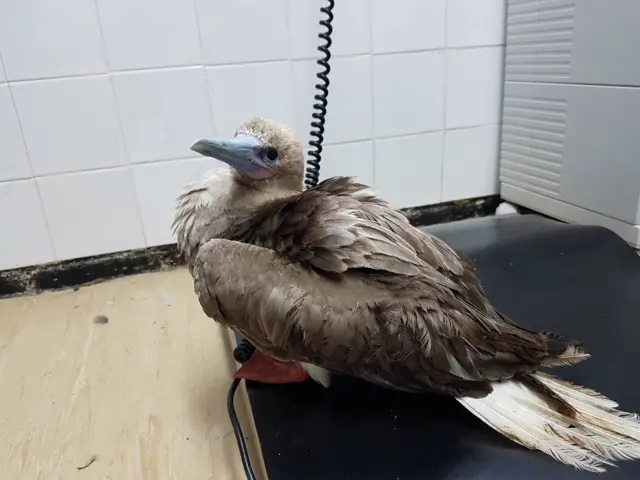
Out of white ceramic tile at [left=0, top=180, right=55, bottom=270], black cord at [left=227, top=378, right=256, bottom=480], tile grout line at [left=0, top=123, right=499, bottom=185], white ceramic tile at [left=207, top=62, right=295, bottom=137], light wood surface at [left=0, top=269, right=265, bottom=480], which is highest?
white ceramic tile at [left=207, top=62, right=295, bottom=137]

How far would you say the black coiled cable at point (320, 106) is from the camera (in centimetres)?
109

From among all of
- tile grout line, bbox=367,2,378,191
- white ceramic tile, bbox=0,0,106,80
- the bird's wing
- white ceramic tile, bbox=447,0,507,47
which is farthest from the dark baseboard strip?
white ceramic tile, bbox=447,0,507,47

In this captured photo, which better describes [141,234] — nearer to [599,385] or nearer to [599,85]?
A: [599,385]

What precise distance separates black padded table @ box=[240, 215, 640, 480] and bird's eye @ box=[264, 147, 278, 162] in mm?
326

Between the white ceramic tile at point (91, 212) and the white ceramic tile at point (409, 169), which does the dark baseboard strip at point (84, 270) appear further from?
the white ceramic tile at point (409, 169)

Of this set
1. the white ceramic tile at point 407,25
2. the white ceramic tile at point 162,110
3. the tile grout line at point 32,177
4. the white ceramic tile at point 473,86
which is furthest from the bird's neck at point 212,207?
the white ceramic tile at point 473,86

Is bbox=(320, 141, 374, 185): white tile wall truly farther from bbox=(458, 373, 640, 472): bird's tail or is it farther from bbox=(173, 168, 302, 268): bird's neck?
bbox=(458, 373, 640, 472): bird's tail

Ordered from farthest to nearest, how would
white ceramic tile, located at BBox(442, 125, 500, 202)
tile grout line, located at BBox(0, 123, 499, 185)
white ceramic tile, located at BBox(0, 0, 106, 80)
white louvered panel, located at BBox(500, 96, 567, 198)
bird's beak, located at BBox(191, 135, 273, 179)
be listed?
1. white ceramic tile, located at BBox(442, 125, 500, 202)
2. white louvered panel, located at BBox(500, 96, 567, 198)
3. tile grout line, located at BBox(0, 123, 499, 185)
4. white ceramic tile, located at BBox(0, 0, 106, 80)
5. bird's beak, located at BBox(191, 135, 273, 179)

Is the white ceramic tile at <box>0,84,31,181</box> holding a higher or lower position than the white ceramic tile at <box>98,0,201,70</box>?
lower

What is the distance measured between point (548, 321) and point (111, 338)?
2.57ft

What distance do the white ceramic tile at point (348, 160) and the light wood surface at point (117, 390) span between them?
469 millimetres

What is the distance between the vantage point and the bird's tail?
0.54 meters

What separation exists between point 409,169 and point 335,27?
1.37 feet

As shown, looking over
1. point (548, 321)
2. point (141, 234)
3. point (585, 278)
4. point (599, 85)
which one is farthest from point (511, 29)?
point (141, 234)
